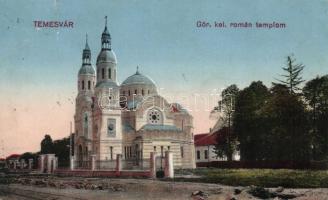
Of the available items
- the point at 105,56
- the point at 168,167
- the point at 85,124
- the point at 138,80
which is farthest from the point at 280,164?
the point at 105,56

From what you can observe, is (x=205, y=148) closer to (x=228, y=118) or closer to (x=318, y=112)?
(x=228, y=118)

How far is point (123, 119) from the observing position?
131 ft

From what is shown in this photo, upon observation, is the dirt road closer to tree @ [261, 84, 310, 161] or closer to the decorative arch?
tree @ [261, 84, 310, 161]

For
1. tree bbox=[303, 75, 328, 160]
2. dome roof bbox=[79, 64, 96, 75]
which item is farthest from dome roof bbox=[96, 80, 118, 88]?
tree bbox=[303, 75, 328, 160]

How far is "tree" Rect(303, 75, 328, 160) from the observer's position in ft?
95.1

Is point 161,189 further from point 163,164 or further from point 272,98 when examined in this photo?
point 272,98

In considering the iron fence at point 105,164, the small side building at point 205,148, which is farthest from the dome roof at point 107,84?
the small side building at point 205,148

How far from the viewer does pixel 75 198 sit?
1571cm

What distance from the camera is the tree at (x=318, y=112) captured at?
95.1 feet

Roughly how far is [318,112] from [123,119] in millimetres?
16944

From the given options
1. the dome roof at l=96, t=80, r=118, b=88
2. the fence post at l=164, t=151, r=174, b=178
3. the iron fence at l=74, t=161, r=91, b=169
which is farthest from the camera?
the dome roof at l=96, t=80, r=118, b=88

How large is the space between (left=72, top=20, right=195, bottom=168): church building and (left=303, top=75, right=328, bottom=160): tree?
12.3 metres

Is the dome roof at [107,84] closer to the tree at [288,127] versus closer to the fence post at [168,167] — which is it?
the tree at [288,127]

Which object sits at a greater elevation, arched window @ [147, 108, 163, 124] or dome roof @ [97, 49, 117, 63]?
dome roof @ [97, 49, 117, 63]
